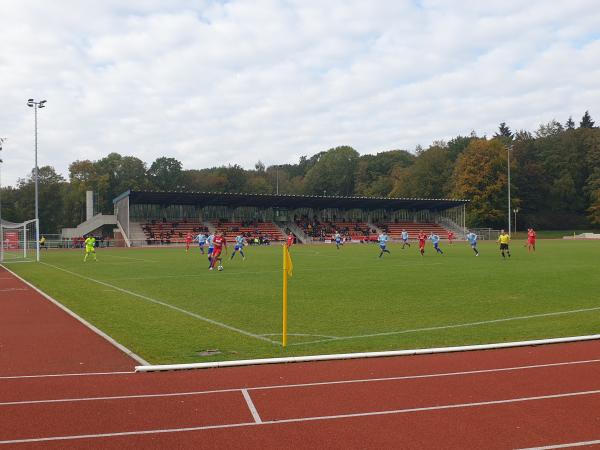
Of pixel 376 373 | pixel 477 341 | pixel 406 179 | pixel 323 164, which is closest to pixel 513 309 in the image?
pixel 477 341

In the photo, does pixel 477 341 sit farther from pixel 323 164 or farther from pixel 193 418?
pixel 323 164

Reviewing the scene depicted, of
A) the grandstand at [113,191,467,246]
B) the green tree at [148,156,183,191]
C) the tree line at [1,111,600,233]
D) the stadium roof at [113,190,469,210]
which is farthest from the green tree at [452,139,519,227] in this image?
the green tree at [148,156,183,191]

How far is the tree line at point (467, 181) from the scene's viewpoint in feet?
294

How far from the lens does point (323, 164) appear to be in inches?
5285

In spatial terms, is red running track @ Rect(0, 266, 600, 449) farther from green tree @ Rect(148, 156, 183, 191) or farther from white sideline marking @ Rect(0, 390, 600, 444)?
green tree @ Rect(148, 156, 183, 191)

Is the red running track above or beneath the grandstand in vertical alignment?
beneath

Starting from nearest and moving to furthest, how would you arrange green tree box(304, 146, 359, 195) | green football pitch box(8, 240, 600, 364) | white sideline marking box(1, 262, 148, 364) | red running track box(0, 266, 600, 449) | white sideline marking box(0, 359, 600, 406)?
red running track box(0, 266, 600, 449), white sideline marking box(0, 359, 600, 406), white sideline marking box(1, 262, 148, 364), green football pitch box(8, 240, 600, 364), green tree box(304, 146, 359, 195)

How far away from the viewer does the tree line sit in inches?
3533

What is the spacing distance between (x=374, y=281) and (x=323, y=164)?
377 ft

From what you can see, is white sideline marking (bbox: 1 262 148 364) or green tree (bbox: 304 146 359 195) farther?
green tree (bbox: 304 146 359 195)

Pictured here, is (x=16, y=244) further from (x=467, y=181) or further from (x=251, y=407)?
(x=467, y=181)

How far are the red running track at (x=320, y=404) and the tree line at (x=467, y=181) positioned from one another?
279 feet

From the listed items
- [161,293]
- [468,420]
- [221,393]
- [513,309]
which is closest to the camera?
Answer: [468,420]

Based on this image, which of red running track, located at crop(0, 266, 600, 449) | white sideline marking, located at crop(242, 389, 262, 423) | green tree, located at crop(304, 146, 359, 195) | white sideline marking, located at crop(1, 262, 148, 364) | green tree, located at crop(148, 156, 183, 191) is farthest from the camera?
green tree, located at crop(304, 146, 359, 195)
